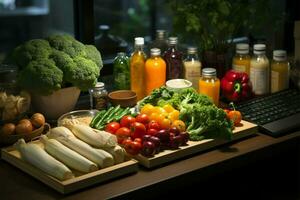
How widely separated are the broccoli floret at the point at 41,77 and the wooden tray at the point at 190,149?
0.42 m

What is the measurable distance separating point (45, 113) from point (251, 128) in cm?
73

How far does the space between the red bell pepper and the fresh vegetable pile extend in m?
0.26

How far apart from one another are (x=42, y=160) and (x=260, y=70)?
103 cm

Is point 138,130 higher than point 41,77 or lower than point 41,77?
lower

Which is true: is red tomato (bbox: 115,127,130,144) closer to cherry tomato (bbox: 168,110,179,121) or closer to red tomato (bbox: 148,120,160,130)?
red tomato (bbox: 148,120,160,130)

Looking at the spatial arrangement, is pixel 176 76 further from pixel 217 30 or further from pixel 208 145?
pixel 208 145

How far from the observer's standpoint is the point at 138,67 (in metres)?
2.19

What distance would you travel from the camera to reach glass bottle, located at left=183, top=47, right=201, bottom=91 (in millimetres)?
2240

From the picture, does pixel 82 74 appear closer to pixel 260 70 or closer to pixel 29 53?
pixel 29 53

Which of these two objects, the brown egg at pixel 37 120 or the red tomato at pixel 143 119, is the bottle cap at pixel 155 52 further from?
the brown egg at pixel 37 120

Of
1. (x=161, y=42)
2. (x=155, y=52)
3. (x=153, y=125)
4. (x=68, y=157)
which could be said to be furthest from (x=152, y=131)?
(x=161, y=42)

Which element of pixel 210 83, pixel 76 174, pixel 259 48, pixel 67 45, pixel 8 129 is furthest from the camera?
pixel 259 48

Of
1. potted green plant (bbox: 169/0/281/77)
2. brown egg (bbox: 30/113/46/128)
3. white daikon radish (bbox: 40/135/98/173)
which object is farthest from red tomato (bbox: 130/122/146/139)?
potted green plant (bbox: 169/0/281/77)

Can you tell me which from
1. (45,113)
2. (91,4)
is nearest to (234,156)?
(45,113)
